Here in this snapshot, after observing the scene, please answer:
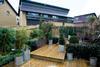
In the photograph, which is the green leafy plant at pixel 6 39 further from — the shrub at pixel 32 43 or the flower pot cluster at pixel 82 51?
the flower pot cluster at pixel 82 51

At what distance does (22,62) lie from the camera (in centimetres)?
686

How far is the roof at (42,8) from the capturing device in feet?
55.6

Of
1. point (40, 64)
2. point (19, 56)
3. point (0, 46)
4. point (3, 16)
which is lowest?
point (40, 64)

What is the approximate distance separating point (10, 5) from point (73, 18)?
1350 centimetres

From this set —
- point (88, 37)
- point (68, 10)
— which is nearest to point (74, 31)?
point (88, 37)

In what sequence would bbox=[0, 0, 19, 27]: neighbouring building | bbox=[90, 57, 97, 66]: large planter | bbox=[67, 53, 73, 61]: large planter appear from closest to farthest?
1. bbox=[90, 57, 97, 66]: large planter
2. bbox=[67, 53, 73, 61]: large planter
3. bbox=[0, 0, 19, 27]: neighbouring building

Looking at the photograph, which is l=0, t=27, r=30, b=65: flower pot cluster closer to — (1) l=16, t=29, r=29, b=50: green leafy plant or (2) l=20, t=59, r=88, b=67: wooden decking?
(1) l=16, t=29, r=29, b=50: green leafy plant

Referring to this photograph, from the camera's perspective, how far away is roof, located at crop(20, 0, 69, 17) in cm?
1694

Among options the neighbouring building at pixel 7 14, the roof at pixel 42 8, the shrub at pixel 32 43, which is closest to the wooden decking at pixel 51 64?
the shrub at pixel 32 43

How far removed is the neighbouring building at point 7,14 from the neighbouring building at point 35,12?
3.93ft

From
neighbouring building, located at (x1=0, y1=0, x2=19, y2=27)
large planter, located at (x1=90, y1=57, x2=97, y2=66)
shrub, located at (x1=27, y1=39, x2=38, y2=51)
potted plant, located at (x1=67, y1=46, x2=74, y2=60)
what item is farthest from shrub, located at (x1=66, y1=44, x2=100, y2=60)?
neighbouring building, located at (x1=0, y1=0, x2=19, y2=27)

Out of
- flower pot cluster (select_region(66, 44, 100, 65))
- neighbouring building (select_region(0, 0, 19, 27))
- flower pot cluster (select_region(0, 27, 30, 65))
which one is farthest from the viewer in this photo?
neighbouring building (select_region(0, 0, 19, 27))

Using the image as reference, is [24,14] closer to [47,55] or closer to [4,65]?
[47,55]

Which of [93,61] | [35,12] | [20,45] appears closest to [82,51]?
[93,61]
